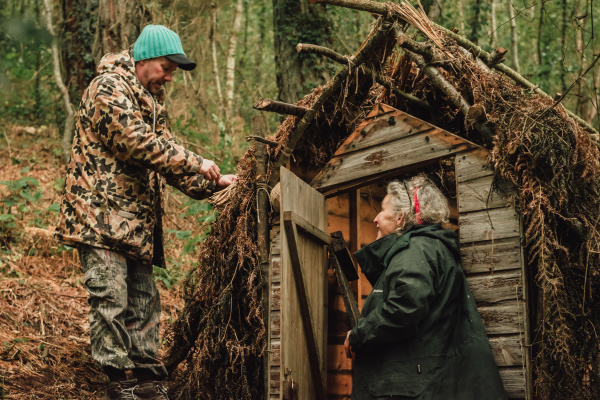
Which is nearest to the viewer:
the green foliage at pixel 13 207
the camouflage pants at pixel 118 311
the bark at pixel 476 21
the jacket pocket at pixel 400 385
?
the jacket pocket at pixel 400 385

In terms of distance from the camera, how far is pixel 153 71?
4.38 metres

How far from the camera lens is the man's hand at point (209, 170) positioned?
4320 mm

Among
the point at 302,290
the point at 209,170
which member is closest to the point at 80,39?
the point at 209,170

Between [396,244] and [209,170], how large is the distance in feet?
4.67

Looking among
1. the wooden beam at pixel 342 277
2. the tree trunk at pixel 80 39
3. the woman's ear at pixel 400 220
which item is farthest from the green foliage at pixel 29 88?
the woman's ear at pixel 400 220

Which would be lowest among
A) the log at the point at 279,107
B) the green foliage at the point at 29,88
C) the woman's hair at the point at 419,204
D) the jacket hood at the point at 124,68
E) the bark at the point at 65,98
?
the woman's hair at the point at 419,204

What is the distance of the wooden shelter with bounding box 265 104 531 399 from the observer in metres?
3.81

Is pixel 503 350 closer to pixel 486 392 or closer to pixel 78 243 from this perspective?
pixel 486 392

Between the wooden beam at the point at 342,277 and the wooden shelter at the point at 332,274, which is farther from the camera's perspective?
the wooden beam at the point at 342,277

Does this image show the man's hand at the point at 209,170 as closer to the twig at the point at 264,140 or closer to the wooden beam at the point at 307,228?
the twig at the point at 264,140

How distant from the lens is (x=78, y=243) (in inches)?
159

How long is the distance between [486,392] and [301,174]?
2423 mm

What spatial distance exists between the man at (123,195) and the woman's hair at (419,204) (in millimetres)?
1339

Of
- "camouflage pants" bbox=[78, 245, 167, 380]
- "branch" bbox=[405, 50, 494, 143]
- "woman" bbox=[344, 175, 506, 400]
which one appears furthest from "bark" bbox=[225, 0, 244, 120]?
"woman" bbox=[344, 175, 506, 400]
